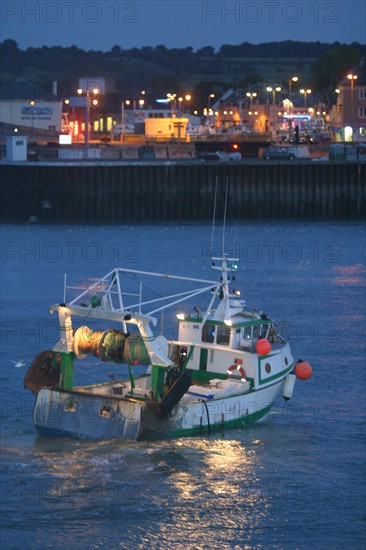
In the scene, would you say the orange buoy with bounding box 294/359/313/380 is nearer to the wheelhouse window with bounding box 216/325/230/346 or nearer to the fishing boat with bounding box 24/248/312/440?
the fishing boat with bounding box 24/248/312/440

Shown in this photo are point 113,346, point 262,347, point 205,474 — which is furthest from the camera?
point 262,347

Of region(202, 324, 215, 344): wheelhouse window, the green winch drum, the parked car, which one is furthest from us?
the parked car

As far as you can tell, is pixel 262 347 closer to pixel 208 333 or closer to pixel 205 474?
pixel 208 333

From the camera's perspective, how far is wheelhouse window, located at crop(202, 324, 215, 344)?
26547mm

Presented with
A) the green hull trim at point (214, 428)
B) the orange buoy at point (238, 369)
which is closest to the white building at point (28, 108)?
the orange buoy at point (238, 369)

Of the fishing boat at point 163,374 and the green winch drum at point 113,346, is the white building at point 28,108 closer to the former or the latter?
the fishing boat at point 163,374

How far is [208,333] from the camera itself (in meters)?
26.6

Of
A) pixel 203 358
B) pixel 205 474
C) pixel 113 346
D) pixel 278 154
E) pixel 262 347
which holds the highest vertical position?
pixel 278 154

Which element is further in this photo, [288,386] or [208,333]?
[288,386]

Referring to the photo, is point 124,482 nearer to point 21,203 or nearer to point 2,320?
point 2,320

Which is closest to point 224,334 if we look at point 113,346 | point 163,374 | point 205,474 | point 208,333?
point 208,333

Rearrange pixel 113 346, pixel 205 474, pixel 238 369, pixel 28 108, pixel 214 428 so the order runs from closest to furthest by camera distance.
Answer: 1. pixel 205 474
2. pixel 113 346
3. pixel 214 428
4. pixel 238 369
5. pixel 28 108

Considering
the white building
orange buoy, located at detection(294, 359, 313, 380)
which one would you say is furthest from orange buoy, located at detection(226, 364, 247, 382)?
the white building

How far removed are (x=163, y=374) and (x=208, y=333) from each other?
108 inches
